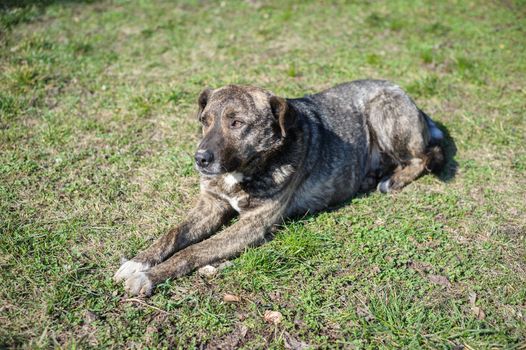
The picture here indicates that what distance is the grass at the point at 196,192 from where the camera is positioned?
3.37 meters

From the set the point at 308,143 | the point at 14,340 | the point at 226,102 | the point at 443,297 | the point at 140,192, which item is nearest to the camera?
the point at 14,340

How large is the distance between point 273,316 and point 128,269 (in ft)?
4.02

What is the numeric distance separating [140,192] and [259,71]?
10.3 ft

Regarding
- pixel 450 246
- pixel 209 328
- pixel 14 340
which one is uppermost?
pixel 14 340

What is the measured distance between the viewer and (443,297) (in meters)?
3.67

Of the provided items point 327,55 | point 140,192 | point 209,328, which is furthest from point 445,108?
point 209,328

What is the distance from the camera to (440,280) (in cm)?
385

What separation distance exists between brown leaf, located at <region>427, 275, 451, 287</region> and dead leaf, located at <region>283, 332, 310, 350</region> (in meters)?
1.33

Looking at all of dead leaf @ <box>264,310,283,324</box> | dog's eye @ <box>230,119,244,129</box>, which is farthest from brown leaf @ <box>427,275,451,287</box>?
dog's eye @ <box>230,119,244,129</box>

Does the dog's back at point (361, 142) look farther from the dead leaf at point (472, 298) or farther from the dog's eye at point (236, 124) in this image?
the dead leaf at point (472, 298)

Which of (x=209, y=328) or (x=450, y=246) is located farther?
(x=450, y=246)

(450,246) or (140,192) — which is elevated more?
(140,192)

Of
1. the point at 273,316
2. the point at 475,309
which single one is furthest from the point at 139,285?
the point at 475,309

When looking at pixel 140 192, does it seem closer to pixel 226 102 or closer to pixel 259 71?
pixel 226 102
